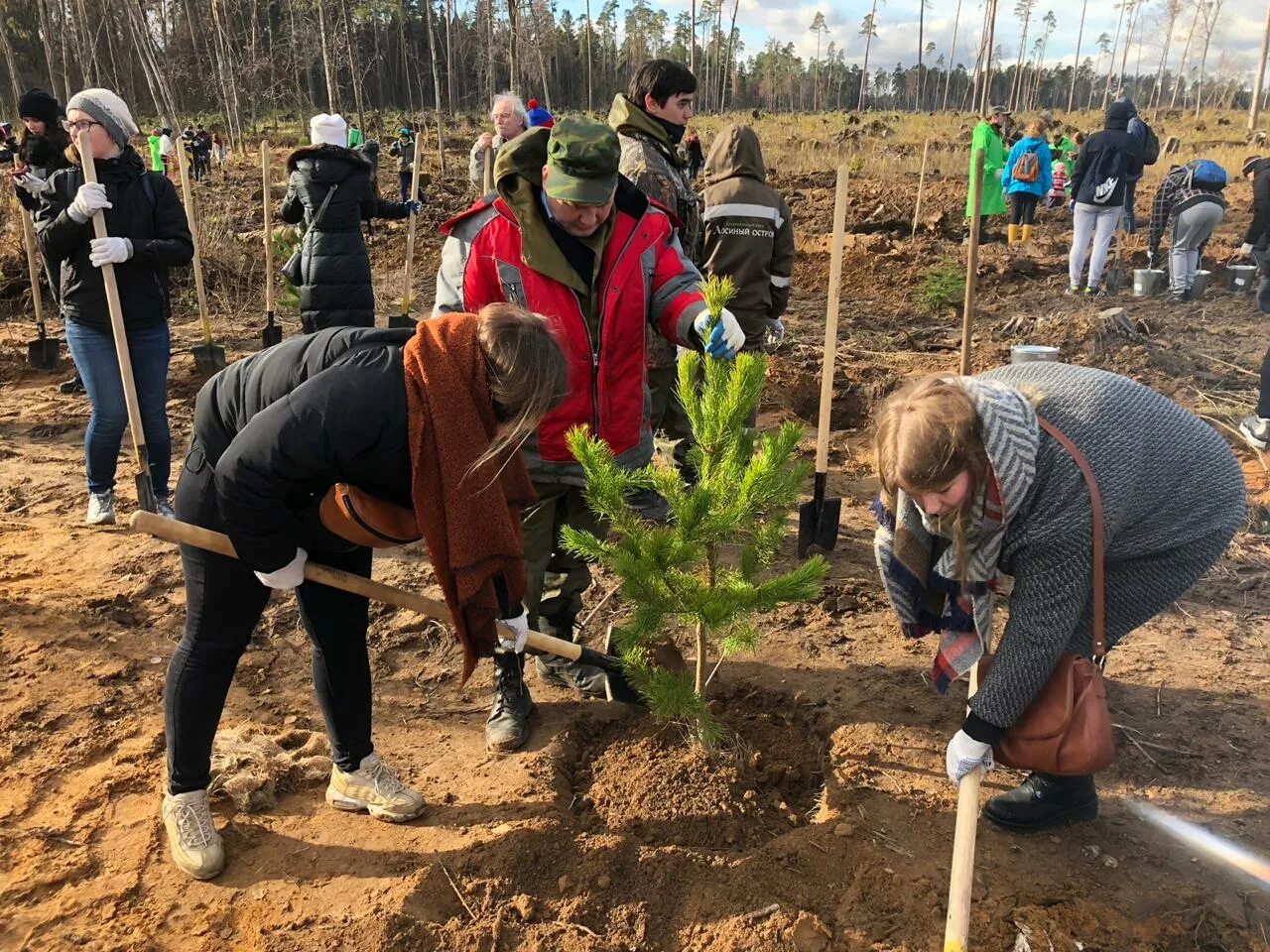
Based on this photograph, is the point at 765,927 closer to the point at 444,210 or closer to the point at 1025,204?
the point at 1025,204

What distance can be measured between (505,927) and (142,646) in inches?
81.9

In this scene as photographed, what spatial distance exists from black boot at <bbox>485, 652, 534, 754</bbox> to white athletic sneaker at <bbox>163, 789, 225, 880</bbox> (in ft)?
2.79

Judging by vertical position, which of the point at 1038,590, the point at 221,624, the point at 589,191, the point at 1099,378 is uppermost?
the point at 589,191

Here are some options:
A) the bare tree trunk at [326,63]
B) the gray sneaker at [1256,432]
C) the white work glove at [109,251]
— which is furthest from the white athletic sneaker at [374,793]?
the bare tree trunk at [326,63]

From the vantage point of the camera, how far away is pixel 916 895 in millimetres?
2178

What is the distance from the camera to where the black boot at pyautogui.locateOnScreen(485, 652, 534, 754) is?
2807 mm

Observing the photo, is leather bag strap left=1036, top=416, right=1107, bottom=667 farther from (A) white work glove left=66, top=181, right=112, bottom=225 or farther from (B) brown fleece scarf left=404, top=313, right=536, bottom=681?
(A) white work glove left=66, top=181, right=112, bottom=225

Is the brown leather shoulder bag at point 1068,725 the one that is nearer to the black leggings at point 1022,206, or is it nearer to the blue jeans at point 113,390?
the blue jeans at point 113,390

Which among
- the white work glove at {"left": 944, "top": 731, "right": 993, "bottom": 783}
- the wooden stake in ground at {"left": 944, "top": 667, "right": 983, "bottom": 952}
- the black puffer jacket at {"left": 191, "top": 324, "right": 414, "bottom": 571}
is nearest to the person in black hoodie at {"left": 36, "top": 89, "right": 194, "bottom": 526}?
the black puffer jacket at {"left": 191, "top": 324, "right": 414, "bottom": 571}

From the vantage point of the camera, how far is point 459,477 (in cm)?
183

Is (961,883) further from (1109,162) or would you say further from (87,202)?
(1109,162)

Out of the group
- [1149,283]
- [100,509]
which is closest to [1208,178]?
[1149,283]

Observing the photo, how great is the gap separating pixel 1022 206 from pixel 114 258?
38.2 feet

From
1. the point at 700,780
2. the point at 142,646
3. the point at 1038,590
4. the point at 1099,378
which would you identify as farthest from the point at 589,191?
the point at 142,646
